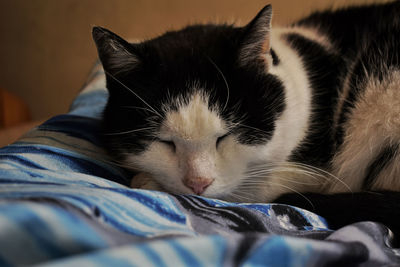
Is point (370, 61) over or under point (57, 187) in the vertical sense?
over

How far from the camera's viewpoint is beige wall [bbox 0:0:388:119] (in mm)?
2238

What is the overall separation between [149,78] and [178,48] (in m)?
0.12

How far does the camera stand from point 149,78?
775 millimetres

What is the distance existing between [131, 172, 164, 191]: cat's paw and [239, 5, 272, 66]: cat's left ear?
1.07 ft

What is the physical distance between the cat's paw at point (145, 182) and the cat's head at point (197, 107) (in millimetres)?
16

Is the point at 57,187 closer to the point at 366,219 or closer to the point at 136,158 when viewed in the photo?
the point at 136,158

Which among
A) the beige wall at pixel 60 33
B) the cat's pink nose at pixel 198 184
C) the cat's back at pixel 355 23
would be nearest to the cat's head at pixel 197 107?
the cat's pink nose at pixel 198 184

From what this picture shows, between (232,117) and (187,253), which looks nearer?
(187,253)

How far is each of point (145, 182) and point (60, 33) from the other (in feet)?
6.92

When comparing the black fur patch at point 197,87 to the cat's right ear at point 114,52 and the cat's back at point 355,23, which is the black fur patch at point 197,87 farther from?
the cat's back at point 355,23

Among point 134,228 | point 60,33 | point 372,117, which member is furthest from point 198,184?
point 60,33

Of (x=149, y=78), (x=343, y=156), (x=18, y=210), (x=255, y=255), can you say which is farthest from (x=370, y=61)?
(x=18, y=210)

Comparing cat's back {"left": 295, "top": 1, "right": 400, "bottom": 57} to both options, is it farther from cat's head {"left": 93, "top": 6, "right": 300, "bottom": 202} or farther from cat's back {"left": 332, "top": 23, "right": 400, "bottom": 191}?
cat's head {"left": 93, "top": 6, "right": 300, "bottom": 202}

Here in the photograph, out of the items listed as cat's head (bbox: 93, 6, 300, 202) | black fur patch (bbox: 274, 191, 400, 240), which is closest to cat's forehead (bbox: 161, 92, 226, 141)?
cat's head (bbox: 93, 6, 300, 202)
